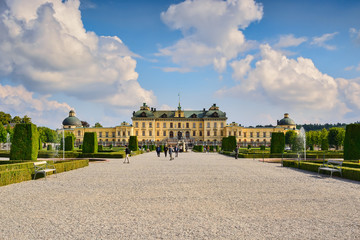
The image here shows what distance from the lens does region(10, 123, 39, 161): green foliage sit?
16.0m

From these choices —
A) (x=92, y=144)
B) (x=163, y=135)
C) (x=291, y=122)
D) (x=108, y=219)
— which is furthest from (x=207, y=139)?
(x=108, y=219)

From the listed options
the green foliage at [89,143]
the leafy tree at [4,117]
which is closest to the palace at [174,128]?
the leafy tree at [4,117]

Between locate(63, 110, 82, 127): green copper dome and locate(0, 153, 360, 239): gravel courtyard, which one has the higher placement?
locate(63, 110, 82, 127): green copper dome

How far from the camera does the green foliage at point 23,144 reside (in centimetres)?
1599

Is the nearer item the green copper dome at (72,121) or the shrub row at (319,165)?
the shrub row at (319,165)

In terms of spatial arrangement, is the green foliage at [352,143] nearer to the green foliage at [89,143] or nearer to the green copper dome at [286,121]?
the green foliage at [89,143]

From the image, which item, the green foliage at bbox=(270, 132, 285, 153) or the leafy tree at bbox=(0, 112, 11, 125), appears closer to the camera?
the green foliage at bbox=(270, 132, 285, 153)

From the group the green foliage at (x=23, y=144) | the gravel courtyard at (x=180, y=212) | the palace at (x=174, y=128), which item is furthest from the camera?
the palace at (x=174, y=128)

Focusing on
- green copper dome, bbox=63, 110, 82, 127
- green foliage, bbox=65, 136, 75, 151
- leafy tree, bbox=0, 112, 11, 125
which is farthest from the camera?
green copper dome, bbox=63, 110, 82, 127

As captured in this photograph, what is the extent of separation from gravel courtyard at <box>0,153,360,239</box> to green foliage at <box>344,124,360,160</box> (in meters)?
8.84

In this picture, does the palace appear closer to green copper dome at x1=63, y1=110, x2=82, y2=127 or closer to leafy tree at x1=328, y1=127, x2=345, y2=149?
green copper dome at x1=63, y1=110, x2=82, y2=127

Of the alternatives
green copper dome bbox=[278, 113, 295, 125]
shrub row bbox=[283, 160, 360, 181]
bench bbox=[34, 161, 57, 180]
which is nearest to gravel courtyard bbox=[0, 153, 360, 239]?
bench bbox=[34, 161, 57, 180]

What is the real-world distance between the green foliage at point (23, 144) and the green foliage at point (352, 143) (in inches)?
683

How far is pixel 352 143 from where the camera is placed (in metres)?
18.5
